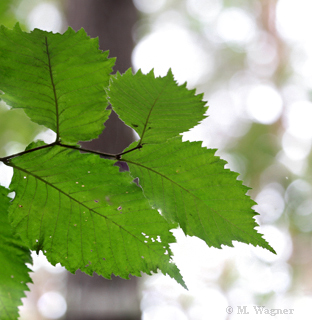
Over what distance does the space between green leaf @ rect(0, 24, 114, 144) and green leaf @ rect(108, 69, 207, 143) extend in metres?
0.01

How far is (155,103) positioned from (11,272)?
0.18 meters

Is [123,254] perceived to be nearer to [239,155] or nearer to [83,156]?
[83,156]

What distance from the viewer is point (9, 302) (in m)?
0.25

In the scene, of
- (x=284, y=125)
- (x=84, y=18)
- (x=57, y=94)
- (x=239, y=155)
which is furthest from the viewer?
(x=284, y=125)

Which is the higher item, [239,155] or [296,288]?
[239,155]

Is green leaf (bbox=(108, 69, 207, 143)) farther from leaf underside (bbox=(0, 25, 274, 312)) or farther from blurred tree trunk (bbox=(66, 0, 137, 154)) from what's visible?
blurred tree trunk (bbox=(66, 0, 137, 154))

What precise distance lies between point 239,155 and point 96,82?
359 centimetres

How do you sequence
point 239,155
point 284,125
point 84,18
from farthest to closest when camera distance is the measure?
point 284,125 < point 239,155 < point 84,18

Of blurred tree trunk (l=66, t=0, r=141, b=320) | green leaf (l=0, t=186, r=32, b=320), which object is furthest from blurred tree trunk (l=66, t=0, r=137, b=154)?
green leaf (l=0, t=186, r=32, b=320)

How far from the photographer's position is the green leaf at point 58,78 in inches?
7.7

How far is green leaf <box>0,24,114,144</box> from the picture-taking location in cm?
20

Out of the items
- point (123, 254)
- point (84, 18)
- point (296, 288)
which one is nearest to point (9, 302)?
point (123, 254)

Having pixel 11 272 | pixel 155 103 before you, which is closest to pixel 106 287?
pixel 11 272

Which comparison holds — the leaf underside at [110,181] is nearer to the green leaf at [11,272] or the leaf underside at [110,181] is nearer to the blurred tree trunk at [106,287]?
the green leaf at [11,272]
